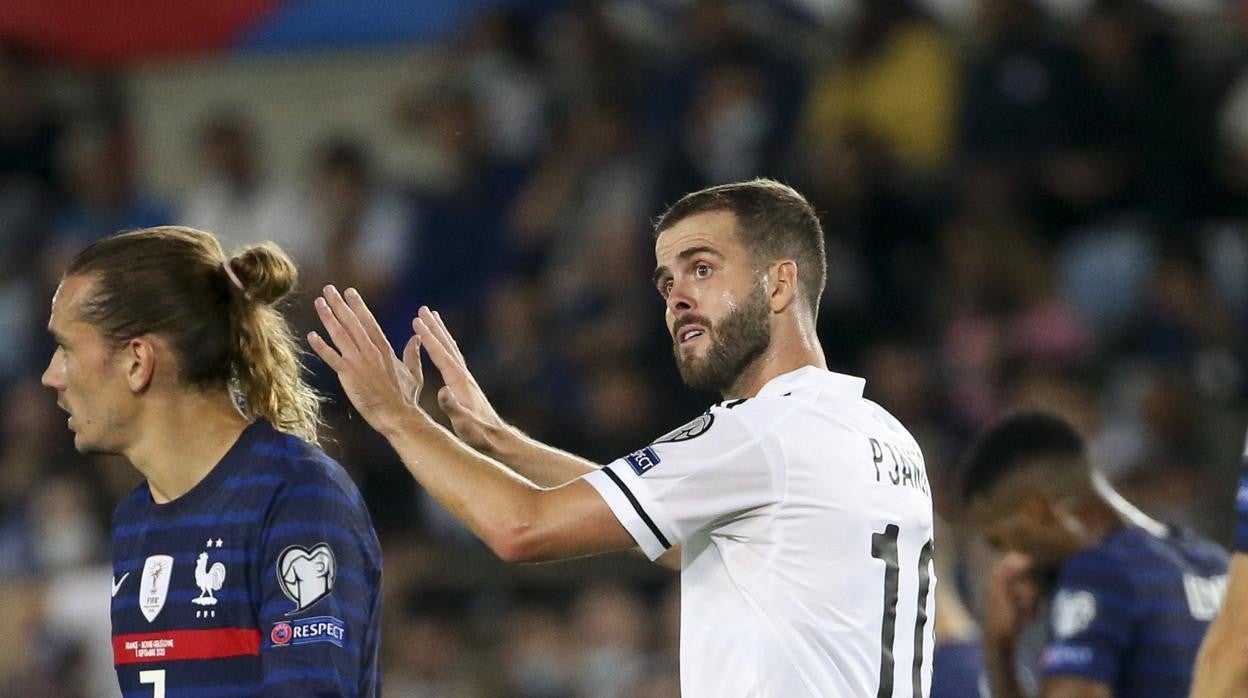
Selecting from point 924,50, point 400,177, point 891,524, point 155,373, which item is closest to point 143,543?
point 155,373

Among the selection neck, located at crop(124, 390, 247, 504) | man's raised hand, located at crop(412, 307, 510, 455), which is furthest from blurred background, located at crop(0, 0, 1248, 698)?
neck, located at crop(124, 390, 247, 504)

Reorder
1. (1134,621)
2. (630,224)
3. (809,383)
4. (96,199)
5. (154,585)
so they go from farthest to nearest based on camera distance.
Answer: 1. (96,199)
2. (630,224)
3. (1134,621)
4. (809,383)
5. (154,585)

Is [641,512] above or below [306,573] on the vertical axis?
above

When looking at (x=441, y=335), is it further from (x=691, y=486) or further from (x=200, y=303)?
(x=691, y=486)

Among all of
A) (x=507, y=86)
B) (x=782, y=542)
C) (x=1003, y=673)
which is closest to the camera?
(x=782, y=542)

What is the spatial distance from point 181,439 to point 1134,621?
8.91 ft

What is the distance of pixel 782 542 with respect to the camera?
3.98m

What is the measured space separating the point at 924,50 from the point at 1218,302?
1.98 m

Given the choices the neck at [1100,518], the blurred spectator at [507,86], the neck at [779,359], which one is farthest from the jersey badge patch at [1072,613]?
the blurred spectator at [507,86]

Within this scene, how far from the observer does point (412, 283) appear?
10328 millimetres

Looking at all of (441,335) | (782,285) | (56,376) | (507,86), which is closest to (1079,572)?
(782,285)

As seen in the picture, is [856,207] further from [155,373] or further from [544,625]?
[155,373]

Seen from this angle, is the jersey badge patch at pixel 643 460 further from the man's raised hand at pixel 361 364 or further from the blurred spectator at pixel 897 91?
the blurred spectator at pixel 897 91

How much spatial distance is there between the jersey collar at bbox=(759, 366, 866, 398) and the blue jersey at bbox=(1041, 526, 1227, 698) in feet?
4.87
